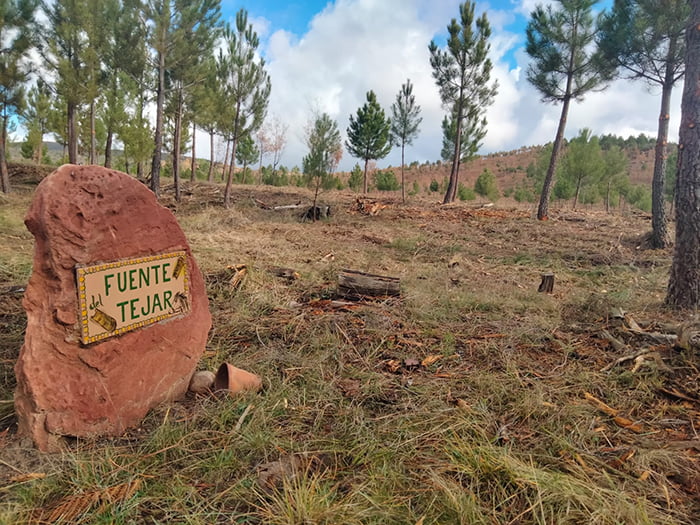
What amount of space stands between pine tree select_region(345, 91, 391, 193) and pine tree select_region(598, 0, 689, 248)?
45.2 feet

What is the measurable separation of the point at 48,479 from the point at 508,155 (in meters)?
71.7

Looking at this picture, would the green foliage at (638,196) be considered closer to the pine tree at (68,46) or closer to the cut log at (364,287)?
the cut log at (364,287)

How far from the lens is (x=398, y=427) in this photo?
1.90 meters

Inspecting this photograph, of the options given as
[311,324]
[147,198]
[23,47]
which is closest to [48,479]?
[147,198]

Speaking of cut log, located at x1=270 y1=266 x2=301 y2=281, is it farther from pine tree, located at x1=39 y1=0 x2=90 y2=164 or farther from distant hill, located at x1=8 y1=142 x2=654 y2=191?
distant hill, located at x1=8 y1=142 x2=654 y2=191

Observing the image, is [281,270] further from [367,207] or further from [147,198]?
[367,207]

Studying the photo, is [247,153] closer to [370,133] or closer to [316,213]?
[370,133]

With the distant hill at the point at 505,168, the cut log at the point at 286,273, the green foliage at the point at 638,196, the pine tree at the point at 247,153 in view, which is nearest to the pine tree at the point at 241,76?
the cut log at the point at 286,273

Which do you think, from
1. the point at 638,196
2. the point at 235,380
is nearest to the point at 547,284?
the point at 235,380

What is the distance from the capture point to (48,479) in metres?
1.53

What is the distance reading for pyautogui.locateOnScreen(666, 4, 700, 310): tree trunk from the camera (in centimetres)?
360

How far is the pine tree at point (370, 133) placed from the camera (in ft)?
72.0

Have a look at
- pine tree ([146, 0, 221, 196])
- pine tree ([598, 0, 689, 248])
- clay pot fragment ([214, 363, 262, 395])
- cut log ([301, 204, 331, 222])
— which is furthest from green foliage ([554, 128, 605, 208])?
clay pot fragment ([214, 363, 262, 395])

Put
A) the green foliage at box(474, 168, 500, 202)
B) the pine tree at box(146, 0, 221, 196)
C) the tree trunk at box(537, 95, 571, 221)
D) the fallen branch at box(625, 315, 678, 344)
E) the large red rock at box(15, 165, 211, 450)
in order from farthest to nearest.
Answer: the green foliage at box(474, 168, 500, 202), the tree trunk at box(537, 95, 571, 221), the pine tree at box(146, 0, 221, 196), the fallen branch at box(625, 315, 678, 344), the large red rock at box(15, 165, 211, 450)
